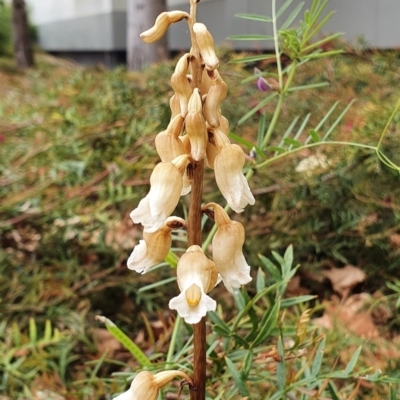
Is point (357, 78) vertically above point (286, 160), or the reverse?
point (357, 78)

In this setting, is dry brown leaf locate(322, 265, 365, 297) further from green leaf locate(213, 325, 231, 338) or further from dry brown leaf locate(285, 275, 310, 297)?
green leaf locate(213, 325, 231, 338)

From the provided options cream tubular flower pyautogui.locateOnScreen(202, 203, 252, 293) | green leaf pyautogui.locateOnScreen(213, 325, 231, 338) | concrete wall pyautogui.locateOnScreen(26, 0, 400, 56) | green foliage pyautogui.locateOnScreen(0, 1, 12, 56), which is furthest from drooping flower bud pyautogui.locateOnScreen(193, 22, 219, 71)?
green foliage pyautogui.locateOnScreen(0, 1, 12, 56)

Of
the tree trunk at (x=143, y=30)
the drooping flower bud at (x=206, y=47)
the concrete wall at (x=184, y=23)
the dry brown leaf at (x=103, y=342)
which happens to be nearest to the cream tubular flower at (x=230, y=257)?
the drooping flower bud at (x=206, y=47)

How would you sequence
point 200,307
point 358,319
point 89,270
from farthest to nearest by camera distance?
point 89,270, point 358,319, point 200,307

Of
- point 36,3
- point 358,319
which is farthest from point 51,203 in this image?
point 36,3

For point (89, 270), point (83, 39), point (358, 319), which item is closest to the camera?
point (358, 319)

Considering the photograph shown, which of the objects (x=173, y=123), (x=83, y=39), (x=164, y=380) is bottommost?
(x=83, y=39)

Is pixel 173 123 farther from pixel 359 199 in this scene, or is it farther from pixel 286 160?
pixel 286 160
